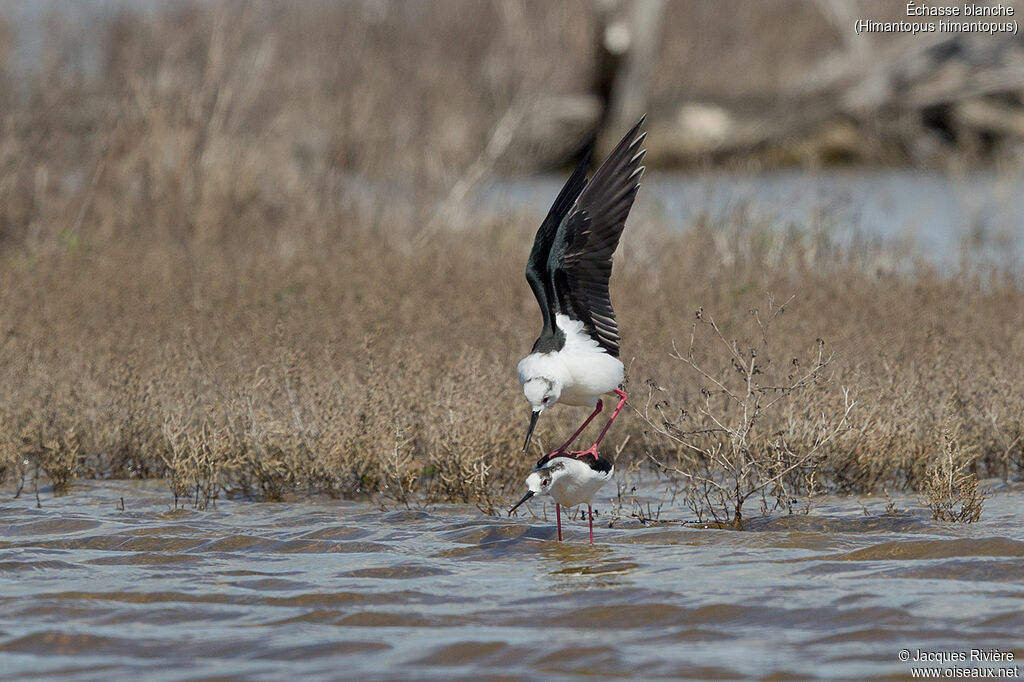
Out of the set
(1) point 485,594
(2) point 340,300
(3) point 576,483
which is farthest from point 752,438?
(2) point 340,300

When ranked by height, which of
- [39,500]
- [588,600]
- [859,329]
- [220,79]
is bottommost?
[588,600]

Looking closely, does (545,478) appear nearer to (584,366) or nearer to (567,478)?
(567,478)

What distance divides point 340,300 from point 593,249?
12.3ft

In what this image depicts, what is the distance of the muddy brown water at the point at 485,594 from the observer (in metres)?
4.09

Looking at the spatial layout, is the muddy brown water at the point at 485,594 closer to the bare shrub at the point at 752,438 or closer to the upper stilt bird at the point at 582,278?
the bare shrub at the point at 752,438

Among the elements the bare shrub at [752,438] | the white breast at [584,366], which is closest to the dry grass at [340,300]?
the bare shrub at [752,438]

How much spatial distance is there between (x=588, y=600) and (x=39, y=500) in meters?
3.06

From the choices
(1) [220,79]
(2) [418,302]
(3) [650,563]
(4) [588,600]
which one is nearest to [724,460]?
(3) [650,563]

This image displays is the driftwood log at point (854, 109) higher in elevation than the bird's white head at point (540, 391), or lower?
higher

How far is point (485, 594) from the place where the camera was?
189 inches

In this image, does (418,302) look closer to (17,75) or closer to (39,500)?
(39,500)

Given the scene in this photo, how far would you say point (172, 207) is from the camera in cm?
1177

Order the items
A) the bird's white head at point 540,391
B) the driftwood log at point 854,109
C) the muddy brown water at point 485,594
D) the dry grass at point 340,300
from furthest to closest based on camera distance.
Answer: the driftwood log at point 854,109, the dry grass at point 340,300, the bird's white head at point 540,391, the muddy brown water at point 485,594

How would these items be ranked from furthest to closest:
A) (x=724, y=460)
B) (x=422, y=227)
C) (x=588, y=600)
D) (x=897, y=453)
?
1. (x=422, y=227)
2. (x=897, y=453)
3. (x=724, y=460)
4. (x=588, y=600)
